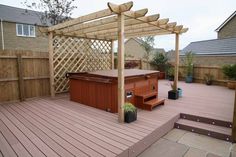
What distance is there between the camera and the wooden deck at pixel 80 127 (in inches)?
87.8

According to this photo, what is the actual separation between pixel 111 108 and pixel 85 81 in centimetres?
108

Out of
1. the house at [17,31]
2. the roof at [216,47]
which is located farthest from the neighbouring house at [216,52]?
the house at [17,31]

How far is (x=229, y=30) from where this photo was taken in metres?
14.2

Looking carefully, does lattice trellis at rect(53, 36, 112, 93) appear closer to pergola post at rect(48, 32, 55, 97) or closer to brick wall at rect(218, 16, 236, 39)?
pergola post at rect(48, 32, 55, 97)

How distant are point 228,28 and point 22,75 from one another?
53.4 ft

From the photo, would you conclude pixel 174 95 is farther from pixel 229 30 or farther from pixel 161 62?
pixel 229 30

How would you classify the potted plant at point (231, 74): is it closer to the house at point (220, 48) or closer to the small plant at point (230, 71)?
the small plant at point (230, 71)

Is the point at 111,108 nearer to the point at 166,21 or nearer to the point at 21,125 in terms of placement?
the point at 21,125

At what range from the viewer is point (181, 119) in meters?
3.66

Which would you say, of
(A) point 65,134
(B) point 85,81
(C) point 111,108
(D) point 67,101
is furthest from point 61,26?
(A) point 65,134

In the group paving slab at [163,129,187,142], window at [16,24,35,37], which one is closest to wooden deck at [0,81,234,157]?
paving slab at [163,129,187,142]

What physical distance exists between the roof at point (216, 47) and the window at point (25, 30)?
47.5 feet

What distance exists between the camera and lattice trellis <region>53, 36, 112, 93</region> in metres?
5.30

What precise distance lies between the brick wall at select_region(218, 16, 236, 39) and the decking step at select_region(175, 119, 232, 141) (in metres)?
13.9
